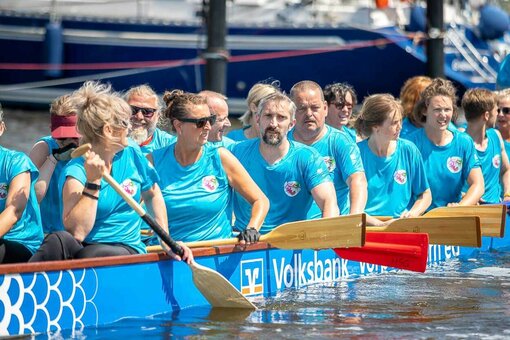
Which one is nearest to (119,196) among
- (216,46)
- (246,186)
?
(246,186)

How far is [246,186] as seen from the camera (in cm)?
827

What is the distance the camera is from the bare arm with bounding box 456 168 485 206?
10.8m

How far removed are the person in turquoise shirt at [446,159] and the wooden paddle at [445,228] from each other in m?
1.43

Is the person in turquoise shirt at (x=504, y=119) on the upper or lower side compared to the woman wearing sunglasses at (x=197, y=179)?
upper

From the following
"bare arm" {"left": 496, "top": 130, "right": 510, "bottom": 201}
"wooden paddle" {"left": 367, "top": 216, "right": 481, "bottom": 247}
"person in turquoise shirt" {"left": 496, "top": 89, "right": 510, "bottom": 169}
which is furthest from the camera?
"person in turquoise shirt" {"left": 496, "top": 89, "right": 510, "bottom": 169}

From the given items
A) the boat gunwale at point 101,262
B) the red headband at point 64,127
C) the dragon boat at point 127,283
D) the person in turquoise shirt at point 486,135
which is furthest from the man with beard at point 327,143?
the person in turquoise shirt at point 486,135

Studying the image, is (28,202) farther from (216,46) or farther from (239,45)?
(239,45)

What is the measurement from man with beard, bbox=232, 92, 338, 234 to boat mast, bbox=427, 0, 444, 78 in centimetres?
755

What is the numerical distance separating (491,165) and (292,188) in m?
3.61

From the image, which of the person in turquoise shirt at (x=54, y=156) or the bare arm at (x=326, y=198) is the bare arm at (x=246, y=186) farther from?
the person in turquoise shirt at (x=54, y=156)

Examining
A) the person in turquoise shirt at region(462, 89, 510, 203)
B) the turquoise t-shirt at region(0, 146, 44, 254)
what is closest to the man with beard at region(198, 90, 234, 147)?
the turquoise t-shirt at region(0, 146, 44, 254)

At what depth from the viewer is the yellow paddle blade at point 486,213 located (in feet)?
33.4

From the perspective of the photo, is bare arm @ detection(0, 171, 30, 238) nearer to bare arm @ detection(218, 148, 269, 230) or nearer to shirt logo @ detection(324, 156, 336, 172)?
bare arm @ detection(218, 148, 269, 230)

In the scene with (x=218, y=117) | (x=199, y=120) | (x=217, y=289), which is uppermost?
(x=218, y=117)
